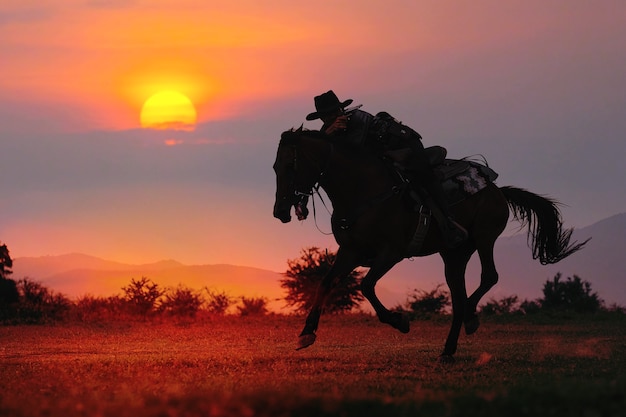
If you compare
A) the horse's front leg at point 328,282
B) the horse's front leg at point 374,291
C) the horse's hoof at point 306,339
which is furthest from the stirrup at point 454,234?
the horse's hoof at point 306,339

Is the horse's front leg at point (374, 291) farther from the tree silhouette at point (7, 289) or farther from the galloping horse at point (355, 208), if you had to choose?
the tree silhouette at point (7, 289)

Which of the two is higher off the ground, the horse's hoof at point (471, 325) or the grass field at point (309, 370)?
the horse's hoof at point (471, 325)

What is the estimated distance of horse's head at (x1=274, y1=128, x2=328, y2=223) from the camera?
1392 cm

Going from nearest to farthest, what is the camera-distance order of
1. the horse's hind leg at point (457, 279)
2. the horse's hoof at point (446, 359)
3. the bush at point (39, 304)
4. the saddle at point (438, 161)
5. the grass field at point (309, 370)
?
the grass field at point (309, 370) < the horse's hoof at point (446, 359) < the saddle at point (438, 161) < the horse's hind leg at point (457, 279) < the bush at point (39, 304)

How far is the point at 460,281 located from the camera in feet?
50.1

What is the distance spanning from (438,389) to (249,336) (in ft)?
38.0

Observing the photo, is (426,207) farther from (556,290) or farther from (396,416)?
(556,290)

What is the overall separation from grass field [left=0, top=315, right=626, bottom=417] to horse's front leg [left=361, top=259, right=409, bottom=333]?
564mm

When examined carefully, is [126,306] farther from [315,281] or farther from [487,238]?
[487,238]

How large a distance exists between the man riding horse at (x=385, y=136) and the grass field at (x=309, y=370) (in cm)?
198

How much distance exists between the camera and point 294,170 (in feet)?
45.7

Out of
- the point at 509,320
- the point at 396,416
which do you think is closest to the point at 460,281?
the point at 396,416

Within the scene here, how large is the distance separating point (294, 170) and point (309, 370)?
8.90 ft

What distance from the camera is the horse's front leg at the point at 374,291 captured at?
45.4ft
